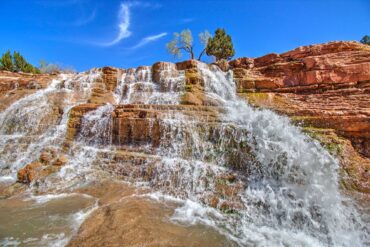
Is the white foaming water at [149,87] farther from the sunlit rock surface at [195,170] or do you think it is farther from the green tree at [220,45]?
the green tree at [220,45]

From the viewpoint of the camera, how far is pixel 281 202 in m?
4.98

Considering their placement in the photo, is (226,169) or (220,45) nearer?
(226,169)

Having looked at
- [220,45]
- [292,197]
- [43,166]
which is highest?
[220,45]

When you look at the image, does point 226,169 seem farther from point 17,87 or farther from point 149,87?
point 17,87

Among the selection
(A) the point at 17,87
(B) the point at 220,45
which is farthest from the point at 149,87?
(B) the point at 220,45

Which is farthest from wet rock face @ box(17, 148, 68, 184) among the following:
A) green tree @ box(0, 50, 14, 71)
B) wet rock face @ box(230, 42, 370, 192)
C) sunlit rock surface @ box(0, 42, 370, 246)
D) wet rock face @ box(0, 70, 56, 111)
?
green tree @ box(0, 50, 14, 71)

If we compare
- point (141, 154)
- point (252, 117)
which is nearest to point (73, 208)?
point (141, 154)

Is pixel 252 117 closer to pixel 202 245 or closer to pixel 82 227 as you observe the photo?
pixel 202 245

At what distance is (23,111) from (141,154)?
7.80 m

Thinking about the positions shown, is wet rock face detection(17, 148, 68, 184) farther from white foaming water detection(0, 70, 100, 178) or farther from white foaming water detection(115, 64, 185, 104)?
white foaming water detection(115, 64, 185, 104)

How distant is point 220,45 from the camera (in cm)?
2623

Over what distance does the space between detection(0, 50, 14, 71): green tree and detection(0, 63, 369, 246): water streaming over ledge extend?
20.3 meters

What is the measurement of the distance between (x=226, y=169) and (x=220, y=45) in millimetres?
23225

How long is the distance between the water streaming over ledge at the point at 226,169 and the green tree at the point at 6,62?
20.3 meters
